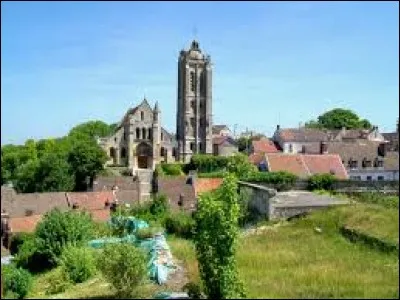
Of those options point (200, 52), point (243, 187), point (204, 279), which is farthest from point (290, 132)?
point (204, 279)

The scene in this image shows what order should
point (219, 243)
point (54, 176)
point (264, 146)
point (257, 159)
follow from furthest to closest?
point (264, 146), point (257, 159), point (54, 176), point (219, 243)

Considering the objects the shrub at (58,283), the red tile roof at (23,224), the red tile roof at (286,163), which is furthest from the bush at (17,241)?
the red tile roof at (286,163)

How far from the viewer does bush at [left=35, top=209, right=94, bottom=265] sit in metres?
23.6

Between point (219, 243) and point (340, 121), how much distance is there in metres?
86.4

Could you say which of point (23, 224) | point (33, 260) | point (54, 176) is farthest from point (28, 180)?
point (33, 260)

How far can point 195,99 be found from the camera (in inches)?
2625

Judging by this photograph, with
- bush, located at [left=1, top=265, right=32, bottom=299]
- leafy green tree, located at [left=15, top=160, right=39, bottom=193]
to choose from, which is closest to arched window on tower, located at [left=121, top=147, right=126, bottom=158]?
leafy green tree, located at [left=15, top=160, right=39, bottom=193]

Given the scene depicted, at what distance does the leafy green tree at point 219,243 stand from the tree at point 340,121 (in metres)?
84.2

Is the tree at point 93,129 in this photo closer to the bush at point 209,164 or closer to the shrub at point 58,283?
the bush at point 209,164

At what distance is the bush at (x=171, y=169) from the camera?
182 ft

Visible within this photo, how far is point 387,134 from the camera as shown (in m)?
90.0

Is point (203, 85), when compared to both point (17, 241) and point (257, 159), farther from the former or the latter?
point (17, 241)

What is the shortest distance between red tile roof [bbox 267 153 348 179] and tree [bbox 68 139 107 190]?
1469 cm

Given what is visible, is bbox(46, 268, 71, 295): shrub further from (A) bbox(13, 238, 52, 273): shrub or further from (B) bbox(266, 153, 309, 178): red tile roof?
(B) bbox(266, 153, 309, 178): red tile roof
